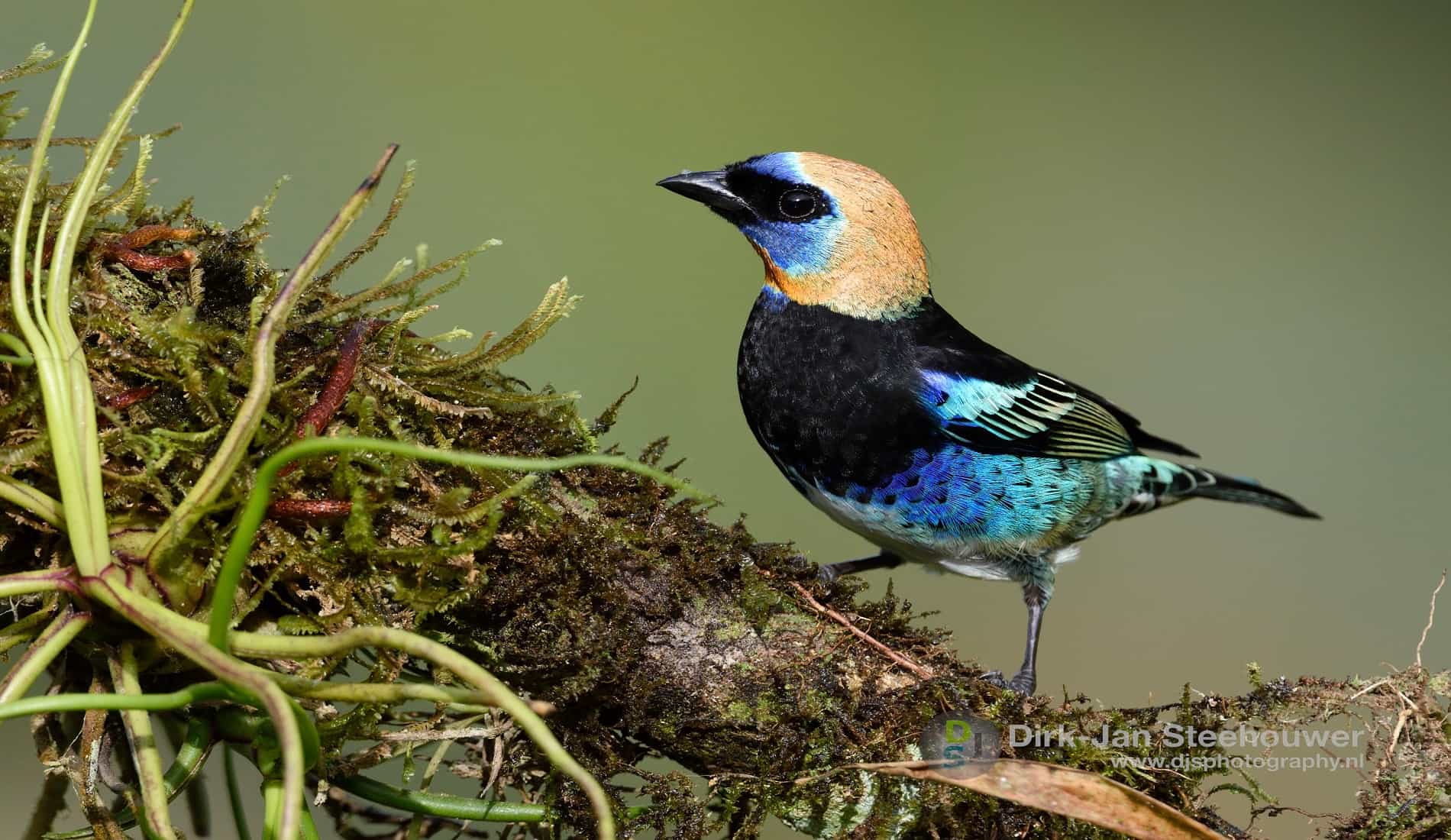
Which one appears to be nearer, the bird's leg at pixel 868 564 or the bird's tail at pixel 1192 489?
the bird's leg at pixel 868 564

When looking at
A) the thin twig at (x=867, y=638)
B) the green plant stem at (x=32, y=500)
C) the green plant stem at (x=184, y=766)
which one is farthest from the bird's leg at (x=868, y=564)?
the green plant stem at (x=32, y=500)

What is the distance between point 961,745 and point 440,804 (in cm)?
87

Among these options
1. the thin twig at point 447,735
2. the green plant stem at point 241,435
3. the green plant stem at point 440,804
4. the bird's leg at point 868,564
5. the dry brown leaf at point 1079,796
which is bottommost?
the green plant stem at point 440,804

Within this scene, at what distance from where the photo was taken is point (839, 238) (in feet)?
11.0

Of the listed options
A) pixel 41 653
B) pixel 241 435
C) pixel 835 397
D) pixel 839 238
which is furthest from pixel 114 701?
pixel 839 238

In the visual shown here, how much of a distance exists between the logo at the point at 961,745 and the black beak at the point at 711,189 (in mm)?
1991

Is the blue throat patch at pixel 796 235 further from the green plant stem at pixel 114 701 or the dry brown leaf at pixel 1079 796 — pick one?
the green plant stem at pixel 114 701

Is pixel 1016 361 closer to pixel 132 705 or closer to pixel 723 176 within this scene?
pixel 723 176

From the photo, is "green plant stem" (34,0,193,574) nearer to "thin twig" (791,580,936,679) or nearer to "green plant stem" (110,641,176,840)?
"green plant stem" (110,641,176,840)

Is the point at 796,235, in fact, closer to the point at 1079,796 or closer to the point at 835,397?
the point at 835,397

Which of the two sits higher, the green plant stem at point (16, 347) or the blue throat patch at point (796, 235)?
the blue throat patch at point (796, 235)

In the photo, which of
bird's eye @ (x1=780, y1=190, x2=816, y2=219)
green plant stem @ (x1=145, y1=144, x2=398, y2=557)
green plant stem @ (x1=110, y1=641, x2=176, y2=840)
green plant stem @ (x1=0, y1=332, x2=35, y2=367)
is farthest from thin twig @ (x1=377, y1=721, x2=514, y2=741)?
bird's eye @ (x1=780, y1=190, x2=816, y2=219)

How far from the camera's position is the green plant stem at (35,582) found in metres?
1.46

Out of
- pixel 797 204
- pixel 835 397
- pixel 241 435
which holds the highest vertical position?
pixel 797 204
